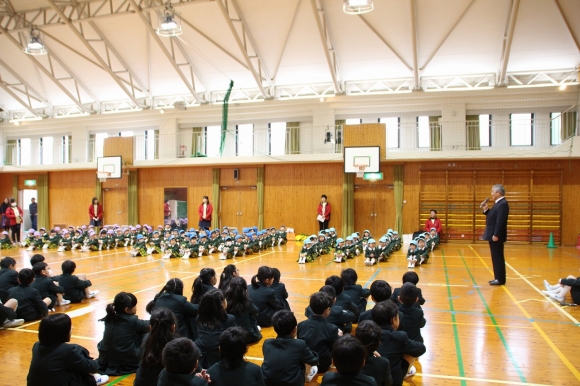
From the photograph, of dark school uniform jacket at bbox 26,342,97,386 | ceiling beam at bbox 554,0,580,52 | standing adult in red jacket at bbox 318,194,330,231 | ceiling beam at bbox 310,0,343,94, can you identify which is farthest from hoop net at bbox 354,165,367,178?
dark school uniform jacket at bbox 26,342,97,386

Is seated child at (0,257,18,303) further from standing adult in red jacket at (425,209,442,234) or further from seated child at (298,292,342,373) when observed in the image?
standing adult in red jacket at (425,209,442,234)

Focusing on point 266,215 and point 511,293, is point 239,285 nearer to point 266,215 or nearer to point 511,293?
point 511,293

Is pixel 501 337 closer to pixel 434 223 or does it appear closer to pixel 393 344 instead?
pixel 393 344

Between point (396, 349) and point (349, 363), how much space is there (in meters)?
1.27

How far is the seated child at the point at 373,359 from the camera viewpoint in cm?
337

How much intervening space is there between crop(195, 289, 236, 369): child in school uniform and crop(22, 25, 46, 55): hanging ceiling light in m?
16.5

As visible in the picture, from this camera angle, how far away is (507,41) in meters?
15.1

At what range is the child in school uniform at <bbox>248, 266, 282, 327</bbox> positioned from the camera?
20.2 feet

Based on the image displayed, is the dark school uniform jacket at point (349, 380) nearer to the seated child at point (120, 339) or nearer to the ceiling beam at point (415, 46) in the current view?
the seated child at point (120, 339)

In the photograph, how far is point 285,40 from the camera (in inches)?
691

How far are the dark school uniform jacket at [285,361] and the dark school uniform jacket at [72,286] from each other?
5.26 metres

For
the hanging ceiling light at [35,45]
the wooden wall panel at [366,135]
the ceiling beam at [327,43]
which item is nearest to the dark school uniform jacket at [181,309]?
the ceiling beam at [327,43]

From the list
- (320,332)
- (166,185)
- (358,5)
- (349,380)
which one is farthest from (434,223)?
(349,380)

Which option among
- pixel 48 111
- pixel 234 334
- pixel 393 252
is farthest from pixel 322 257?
pixel 48 111
